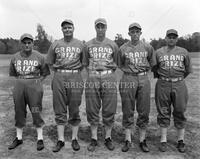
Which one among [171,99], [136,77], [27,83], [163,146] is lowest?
[163,146]

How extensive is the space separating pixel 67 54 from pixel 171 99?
2027 millimetres

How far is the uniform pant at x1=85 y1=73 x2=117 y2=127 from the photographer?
4.53 metres

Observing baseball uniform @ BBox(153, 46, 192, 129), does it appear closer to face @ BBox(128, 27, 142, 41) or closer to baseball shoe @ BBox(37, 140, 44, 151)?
face @ BBox(128, 27, 142, 41)

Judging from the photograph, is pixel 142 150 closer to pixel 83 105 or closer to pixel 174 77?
A: pixel 174 77

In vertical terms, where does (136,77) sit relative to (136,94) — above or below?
above

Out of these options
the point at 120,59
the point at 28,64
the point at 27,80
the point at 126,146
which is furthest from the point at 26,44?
the point at 126,146

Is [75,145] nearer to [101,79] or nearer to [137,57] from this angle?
[101,79]

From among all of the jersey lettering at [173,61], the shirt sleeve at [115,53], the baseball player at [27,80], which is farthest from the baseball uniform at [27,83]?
the jersey lettering at [173,61]

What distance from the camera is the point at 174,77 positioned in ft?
14.8

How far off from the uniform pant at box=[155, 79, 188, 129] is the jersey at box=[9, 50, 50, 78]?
219 cm

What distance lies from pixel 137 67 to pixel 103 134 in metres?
1.72

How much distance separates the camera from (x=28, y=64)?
455 cm

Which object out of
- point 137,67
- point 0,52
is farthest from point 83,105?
point 0,52

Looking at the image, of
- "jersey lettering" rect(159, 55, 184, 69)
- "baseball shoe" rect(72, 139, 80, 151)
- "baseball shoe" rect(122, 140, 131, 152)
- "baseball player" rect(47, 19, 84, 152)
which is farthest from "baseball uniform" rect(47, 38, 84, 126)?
"jersey lettering" rect(159, 55, 184, 69)
